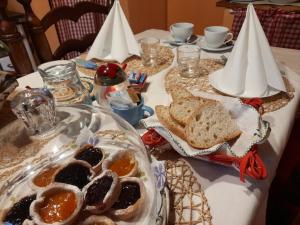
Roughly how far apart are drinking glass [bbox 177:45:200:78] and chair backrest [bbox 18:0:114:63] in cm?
61

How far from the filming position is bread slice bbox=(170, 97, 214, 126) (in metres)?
0.65

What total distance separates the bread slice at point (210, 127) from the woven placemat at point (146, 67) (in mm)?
402

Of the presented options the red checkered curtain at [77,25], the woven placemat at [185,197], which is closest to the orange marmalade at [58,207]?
the woven placemat at [185,197]

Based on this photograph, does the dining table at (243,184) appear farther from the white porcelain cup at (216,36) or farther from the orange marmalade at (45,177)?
the white porcelain cup at (216,36)

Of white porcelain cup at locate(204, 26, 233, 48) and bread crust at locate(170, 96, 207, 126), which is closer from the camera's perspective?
bread crust at locate(170, 96, 207, 126)

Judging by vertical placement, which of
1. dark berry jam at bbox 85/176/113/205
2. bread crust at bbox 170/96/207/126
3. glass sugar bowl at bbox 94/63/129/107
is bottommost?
dark berry jam at bbox 85/176/113/205

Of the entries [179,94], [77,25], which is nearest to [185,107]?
[179,94]

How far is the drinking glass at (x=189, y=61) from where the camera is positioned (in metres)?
0.97

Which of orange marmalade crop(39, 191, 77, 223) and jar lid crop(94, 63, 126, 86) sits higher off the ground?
jar lid crop(94, 63, 126, 86)

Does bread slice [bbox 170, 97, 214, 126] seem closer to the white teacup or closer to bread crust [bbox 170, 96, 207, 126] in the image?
bread crust [bbox 170, 96, 207, 126]

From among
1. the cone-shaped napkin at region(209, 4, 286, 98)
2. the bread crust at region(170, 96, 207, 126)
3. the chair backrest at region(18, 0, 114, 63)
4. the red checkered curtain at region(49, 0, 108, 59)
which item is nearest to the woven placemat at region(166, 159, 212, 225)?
the bread crust at region(170, 96, 207, 126)

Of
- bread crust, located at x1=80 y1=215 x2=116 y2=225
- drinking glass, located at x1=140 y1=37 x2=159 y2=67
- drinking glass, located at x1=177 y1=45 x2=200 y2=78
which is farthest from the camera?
drinking glass, located at x1=140 y1=37 x2=159 y2=67

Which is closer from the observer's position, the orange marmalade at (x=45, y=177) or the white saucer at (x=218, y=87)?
the orange marmalade at (x=45, y=177)

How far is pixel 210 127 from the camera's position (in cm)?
62
